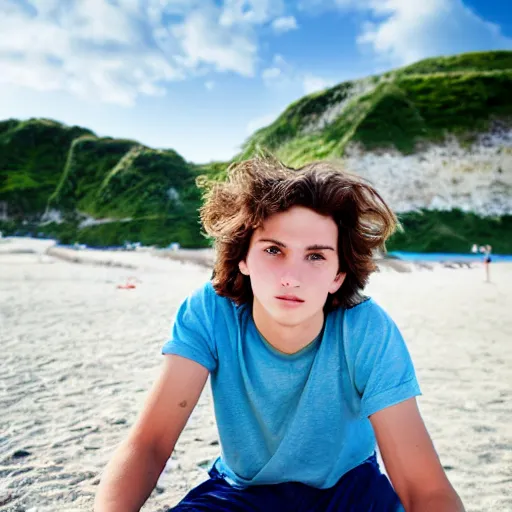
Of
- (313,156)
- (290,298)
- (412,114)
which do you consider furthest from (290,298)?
(412,114)

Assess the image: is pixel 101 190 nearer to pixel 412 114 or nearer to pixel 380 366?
pixel 412 114

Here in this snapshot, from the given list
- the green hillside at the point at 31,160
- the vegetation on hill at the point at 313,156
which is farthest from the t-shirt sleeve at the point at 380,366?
the green hillside at the point at 31,160

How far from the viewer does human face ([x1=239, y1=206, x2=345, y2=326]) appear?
1950mm

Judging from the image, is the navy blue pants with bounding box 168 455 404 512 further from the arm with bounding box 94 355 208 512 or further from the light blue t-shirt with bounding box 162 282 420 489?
the arm with bounding box 94 355 208 512

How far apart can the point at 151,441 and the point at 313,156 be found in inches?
1766

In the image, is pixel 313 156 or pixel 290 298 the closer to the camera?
pixel 290 298

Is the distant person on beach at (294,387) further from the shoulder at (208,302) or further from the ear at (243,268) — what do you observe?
the ear at (243,268)

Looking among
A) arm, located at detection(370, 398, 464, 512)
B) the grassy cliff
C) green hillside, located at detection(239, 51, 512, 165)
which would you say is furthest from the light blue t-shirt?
the grassy cliff

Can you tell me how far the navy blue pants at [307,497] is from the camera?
1.88 m

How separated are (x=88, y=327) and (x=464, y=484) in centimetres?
685

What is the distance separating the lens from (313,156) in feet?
148

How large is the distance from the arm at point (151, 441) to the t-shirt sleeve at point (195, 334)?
3cm

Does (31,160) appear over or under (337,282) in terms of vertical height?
over

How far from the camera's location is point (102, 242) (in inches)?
2640
